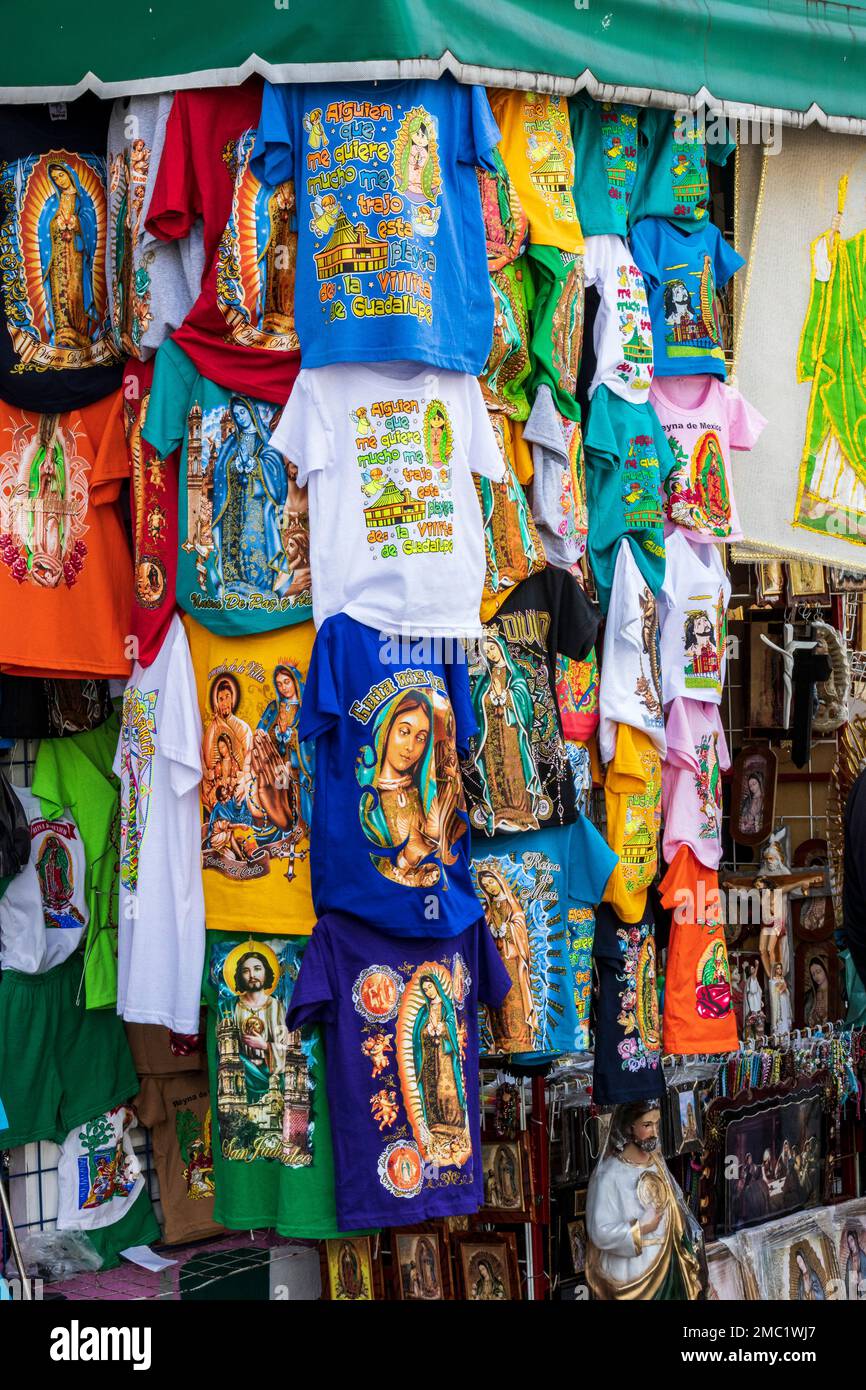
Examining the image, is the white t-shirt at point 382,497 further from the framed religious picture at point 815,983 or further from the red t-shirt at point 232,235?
the framed religious picture at point 815,983

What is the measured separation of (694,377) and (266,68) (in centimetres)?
154

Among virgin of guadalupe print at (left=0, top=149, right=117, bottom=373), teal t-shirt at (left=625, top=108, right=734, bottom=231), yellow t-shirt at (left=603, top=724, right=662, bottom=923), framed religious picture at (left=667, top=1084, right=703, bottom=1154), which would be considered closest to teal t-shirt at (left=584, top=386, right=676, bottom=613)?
yellow t-shirt at (left=603, top=724, right=662, bottom=923)

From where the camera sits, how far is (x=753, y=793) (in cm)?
Answer: 592

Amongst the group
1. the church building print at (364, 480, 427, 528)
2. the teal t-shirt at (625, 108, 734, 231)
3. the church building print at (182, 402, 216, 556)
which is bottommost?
the church building print at (364, 480, 427, 528)

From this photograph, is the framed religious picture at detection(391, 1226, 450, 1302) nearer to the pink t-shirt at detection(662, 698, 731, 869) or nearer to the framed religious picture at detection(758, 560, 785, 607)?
the pink t-shirt at detection(662, 698, 731, 869)

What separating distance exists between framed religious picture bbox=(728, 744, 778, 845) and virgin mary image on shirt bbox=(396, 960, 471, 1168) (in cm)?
248

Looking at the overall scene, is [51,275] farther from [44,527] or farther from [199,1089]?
[199,1089]

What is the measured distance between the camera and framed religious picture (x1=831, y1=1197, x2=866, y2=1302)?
5.32 metres

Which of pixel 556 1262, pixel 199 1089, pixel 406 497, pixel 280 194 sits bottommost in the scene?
pixel 556 1262

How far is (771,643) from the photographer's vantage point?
581cm

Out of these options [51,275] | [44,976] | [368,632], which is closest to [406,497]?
[368,632]

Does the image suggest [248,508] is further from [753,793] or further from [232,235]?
[753,793]

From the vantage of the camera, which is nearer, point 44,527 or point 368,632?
point 368,632

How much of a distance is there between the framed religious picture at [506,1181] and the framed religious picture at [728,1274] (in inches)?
32.8
